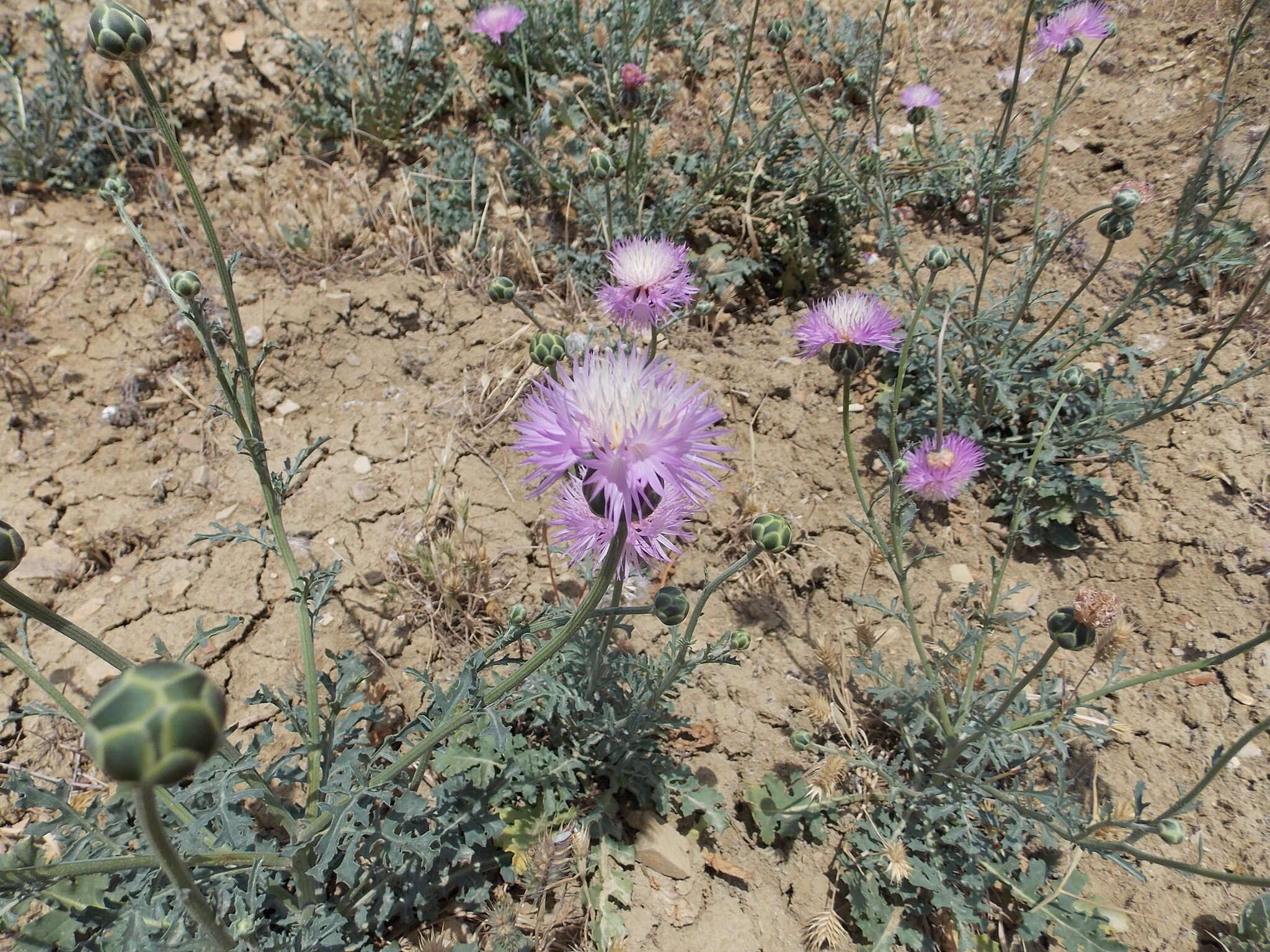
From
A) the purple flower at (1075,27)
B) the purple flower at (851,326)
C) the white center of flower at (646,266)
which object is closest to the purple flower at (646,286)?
the white center of flower at (646,266)

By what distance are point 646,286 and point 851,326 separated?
2.71ft

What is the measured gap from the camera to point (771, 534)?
83.4 inches

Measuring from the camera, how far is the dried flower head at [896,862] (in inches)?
100

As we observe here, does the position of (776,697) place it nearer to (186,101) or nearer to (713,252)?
(713,252)

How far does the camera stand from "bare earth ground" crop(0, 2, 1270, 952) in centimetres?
300

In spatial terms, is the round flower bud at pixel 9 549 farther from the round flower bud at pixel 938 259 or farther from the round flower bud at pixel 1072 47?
the round flower bud at pixel 1072 47

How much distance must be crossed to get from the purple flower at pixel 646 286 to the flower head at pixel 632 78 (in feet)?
4.02

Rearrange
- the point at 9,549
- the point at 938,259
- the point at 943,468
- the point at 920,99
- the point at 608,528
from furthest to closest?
1. the point at 920,99
2. the point at 943,468
3. the point at 938,259
4. the point at 608,528
5. the point at 9,549

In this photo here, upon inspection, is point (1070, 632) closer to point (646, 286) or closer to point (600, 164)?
point (646, 286)

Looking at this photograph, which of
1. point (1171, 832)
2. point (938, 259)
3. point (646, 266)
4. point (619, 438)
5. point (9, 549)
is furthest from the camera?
point (646, 266)

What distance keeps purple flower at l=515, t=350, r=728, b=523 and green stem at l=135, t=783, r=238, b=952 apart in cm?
88

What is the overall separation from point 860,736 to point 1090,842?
96 centimetres

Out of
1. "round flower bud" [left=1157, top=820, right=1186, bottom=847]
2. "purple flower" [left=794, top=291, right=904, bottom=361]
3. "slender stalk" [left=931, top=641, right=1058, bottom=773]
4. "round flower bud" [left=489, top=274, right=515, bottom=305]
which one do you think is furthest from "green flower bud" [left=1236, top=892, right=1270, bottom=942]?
"round flower bud" [left=489, top=274, right=515, bottom=305]

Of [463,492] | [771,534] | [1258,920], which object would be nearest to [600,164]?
[463,492]
